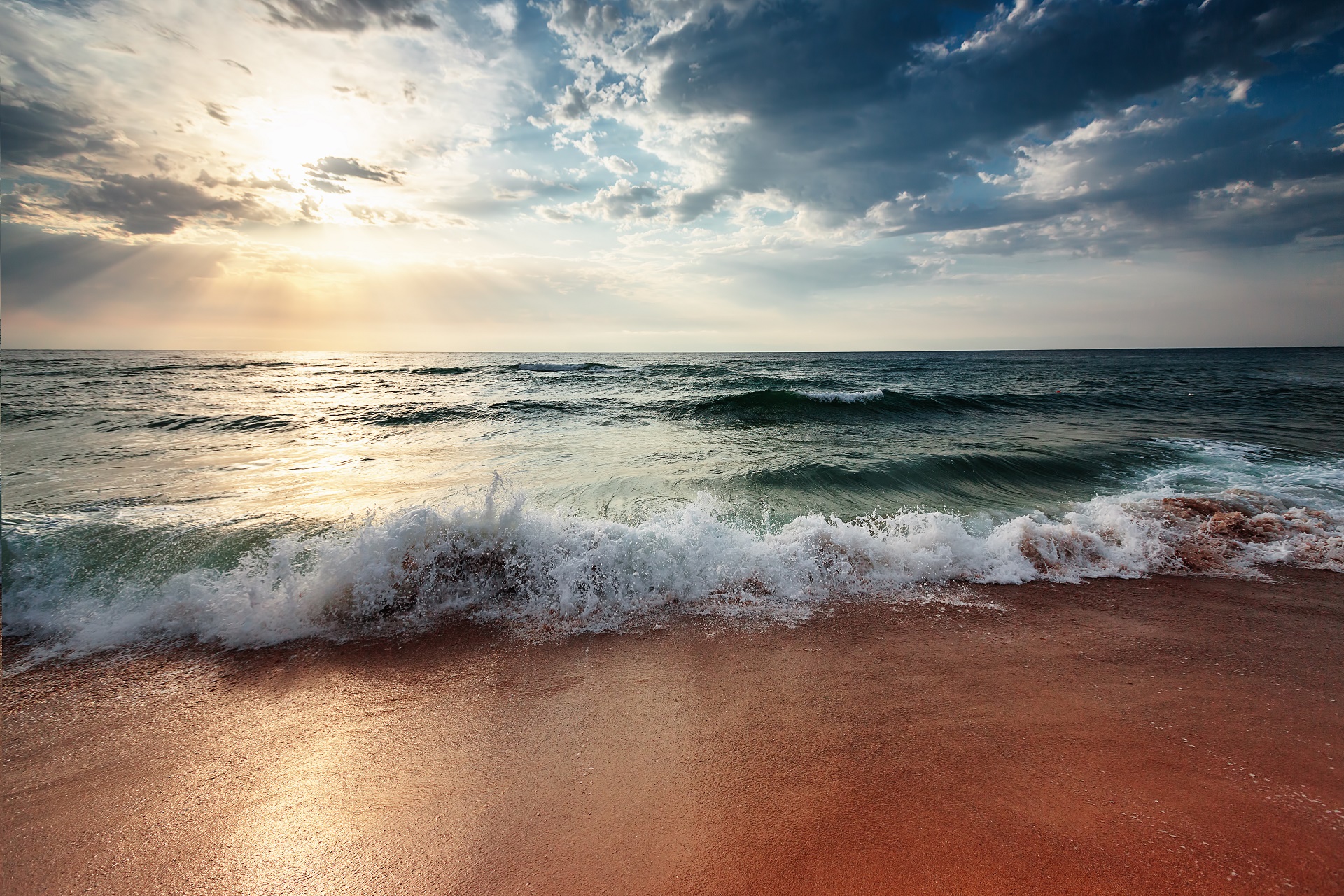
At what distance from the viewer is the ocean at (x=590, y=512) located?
4137 mm

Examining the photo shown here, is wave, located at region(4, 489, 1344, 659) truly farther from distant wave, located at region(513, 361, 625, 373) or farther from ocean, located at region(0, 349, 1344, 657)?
distant wave, located at region(513, 361, 625, 373)

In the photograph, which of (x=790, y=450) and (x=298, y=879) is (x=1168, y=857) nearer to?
(x=298, y=879)

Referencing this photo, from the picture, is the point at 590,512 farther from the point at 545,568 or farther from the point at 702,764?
the point at 702,764

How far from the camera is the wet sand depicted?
79.9 inches

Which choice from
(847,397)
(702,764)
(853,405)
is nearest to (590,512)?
(702,764)

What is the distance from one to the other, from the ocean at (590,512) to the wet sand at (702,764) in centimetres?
54

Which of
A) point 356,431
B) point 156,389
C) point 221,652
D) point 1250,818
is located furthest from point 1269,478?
point 156,389

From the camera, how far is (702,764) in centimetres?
252

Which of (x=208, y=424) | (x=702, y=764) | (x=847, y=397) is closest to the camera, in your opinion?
(x=702, y=764)

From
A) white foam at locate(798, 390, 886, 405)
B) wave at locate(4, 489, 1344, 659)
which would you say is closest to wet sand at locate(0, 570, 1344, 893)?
wave at locate(4, 489, 1344, 659)

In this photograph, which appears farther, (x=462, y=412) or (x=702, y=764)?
(x=462, y=412)

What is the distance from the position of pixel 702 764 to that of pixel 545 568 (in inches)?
94.5

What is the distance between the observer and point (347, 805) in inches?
92.3

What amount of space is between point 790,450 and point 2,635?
32.7 ft
